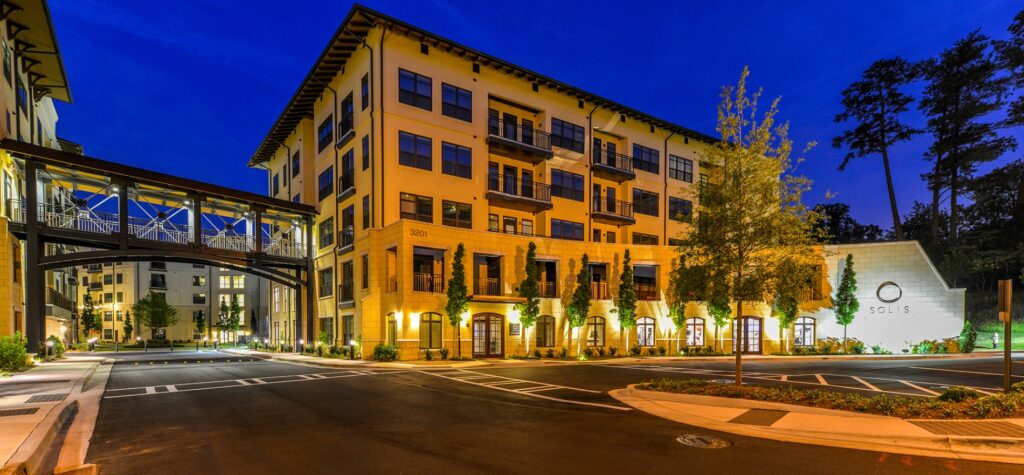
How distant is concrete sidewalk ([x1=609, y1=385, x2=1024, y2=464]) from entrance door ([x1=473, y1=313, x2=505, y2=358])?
17991mm

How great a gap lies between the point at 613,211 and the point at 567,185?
16.5ft

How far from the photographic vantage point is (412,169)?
29469mm

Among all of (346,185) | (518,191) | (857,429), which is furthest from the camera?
(518,191)

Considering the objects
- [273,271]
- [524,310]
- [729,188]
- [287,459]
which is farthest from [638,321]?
[287,459]

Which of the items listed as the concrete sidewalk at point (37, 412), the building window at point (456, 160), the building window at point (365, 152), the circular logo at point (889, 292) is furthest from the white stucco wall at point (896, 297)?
the concrete sidewalk at point (37, 412)

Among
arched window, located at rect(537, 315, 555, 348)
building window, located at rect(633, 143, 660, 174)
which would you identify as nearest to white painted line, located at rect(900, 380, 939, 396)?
arched window, located at rect(537, 315, 555, 348)

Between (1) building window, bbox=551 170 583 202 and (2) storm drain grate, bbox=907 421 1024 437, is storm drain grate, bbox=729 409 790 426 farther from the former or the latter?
(1) building window, bbox=551 170 583 202

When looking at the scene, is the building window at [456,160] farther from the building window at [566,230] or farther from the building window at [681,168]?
the building window at [681,168]

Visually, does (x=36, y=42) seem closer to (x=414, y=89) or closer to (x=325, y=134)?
(x=325, y=134)

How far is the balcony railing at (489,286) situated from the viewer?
30.1m

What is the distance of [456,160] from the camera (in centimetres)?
3128

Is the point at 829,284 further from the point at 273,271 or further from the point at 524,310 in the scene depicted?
the point at 273,271

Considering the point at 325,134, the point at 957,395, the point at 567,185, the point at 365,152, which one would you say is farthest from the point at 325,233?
the point at 957,395

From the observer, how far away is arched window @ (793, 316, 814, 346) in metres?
36.4
